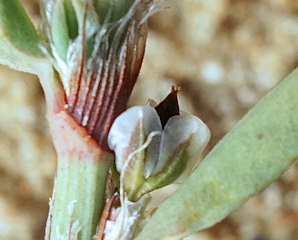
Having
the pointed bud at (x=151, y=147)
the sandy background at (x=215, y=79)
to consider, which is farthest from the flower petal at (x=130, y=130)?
the sandy background at (x=215, y=79)

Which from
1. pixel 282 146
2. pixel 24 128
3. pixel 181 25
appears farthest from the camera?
pixel 181 25

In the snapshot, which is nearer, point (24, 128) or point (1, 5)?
point (1, 5)

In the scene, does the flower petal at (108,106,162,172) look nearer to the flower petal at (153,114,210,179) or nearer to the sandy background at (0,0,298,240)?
the flower petal at (153,114,210,179)

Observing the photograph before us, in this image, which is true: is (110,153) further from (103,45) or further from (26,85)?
(26,85)

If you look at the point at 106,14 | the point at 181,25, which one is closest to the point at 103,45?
the point at 106,14

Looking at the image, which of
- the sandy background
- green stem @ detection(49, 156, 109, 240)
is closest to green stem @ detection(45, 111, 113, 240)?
green stem @ detection(49, 156, 109, 240)

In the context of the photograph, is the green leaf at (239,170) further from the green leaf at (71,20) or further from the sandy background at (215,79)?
the sandy background at (215,79)
